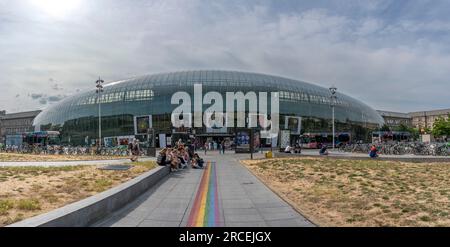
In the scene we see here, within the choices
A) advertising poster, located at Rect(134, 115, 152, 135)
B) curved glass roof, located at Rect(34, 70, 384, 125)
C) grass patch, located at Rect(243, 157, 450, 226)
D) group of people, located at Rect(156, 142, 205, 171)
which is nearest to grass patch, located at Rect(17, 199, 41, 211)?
grass patch, located at Rect(243, 157, 450, 226)

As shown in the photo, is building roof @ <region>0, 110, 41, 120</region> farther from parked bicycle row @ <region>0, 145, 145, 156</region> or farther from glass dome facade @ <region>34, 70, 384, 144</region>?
parked bicycle row @ <region>0, 145, 145, 156</region>

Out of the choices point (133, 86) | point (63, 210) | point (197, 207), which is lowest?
point (197, 207)

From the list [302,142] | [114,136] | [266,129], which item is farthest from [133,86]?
[302,142]

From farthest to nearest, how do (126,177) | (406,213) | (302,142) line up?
(302,142)
(126,177)
(406,213)

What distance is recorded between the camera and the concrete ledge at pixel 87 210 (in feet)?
18.9

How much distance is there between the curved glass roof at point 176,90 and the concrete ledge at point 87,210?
6660 centimetres

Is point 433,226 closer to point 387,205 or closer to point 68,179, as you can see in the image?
point 387,205

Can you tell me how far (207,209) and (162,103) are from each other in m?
68.5

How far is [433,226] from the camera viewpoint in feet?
22.1

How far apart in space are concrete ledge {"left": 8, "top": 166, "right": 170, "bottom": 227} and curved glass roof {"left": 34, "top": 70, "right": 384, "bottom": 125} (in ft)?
218

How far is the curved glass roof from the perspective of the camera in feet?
254

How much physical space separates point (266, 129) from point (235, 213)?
67712 millimetres
